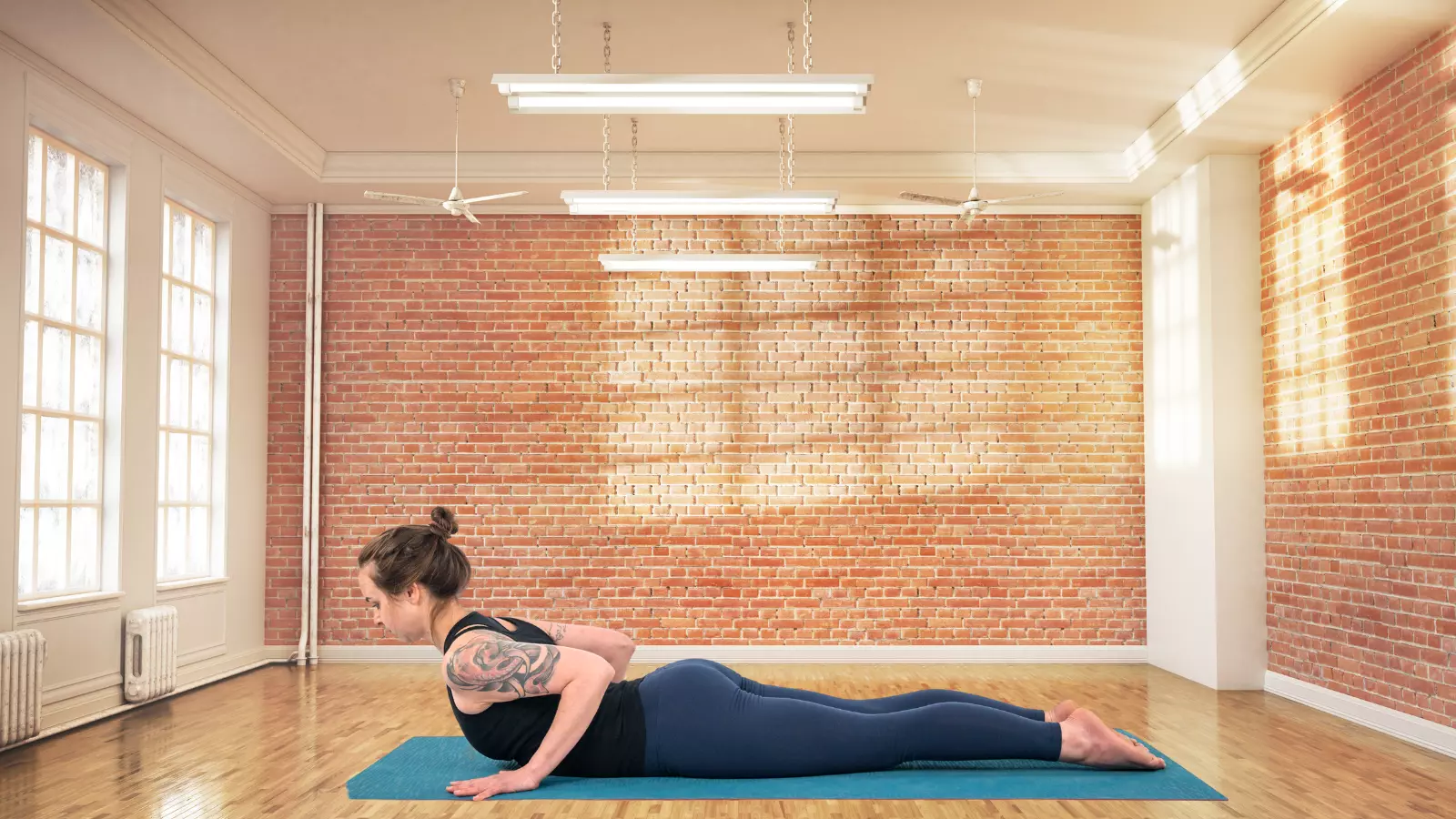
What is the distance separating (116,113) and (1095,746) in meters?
5.49

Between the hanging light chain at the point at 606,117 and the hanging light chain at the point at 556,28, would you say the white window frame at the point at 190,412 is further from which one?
the hanging light chain at the point at 556,28

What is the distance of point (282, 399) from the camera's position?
773 centimetres

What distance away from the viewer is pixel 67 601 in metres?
5.37

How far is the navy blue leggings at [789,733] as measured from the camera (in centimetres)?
332

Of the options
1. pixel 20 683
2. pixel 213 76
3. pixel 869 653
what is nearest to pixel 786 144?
pixel 213 76

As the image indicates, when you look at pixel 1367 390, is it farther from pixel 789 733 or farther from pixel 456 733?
pixel 456 733

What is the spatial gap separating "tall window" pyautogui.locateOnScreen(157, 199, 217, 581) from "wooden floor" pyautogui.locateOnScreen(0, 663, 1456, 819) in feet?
2.91

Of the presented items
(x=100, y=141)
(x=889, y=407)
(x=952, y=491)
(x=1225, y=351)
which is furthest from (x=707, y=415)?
(x=100, y=141)

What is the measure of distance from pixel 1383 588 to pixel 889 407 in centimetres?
321

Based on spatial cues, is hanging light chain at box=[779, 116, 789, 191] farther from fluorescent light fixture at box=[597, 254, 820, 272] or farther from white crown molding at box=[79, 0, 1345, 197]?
fluorescent light fixture at box=[597, 254, 820, 272]

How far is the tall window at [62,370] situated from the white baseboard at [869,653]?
222cm

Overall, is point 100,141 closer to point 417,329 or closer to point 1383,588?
point 417,329

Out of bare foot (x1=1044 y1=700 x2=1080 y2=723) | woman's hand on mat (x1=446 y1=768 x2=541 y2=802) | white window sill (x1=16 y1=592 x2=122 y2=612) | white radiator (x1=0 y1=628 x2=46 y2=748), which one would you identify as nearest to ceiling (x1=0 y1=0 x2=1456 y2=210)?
white window sill (x1=16 y1=592 x2=122 y2=612)

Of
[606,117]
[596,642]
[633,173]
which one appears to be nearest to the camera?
[596,642]
